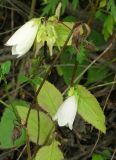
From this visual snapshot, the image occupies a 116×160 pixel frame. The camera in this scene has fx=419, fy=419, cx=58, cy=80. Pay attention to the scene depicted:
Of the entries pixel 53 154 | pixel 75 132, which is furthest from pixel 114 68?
pixel 53 154

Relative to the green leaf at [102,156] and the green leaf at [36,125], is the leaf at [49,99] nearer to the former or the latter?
the green leaf at [36,125]

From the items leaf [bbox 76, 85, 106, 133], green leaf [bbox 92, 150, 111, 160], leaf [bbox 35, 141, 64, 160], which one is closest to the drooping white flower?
leaf [bbox 76, 85, 106, 133]

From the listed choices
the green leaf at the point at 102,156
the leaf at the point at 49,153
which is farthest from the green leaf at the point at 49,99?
the green leaf at the point at 102,156

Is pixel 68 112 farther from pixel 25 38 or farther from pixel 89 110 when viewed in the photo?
pixel 25 38

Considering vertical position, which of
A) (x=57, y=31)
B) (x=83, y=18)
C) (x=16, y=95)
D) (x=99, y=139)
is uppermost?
(x=57, y=31)

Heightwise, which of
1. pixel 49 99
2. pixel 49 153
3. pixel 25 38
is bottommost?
pixel 49 153

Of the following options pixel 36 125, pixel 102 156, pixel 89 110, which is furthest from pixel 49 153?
pixel 102 156

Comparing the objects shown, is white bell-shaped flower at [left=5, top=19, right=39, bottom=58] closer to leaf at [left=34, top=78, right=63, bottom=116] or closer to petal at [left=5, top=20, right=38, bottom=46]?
petal at [left=5, top=20, right=38, bottom=46]

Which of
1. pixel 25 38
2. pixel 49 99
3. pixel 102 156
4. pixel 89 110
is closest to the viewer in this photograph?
pixel 25 38

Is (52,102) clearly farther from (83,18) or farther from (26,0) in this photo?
(26,0)
